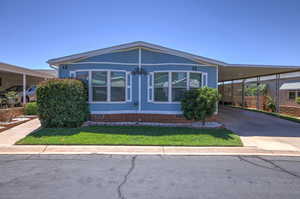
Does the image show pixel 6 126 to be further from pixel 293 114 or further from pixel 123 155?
pixel 293 114

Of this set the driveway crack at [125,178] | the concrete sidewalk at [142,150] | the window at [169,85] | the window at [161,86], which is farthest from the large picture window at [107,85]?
the driveway crack at [125,178]

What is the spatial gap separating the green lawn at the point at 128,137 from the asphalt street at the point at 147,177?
110 cm

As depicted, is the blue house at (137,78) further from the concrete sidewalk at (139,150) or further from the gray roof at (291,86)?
the gray roof at (291,86)

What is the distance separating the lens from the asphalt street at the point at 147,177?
335 centimetres

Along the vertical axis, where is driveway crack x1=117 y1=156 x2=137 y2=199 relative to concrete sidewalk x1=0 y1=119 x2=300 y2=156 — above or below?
below

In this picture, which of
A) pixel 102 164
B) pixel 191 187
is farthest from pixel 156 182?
pixel 102 164

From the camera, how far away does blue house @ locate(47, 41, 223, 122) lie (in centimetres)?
979

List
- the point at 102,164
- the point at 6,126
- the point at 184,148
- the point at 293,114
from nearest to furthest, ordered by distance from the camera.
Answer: the point at 102,164, the point at 184,148, the point at 6,126, the point at 293,114

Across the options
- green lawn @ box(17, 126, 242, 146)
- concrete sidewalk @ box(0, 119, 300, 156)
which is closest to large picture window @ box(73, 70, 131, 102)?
green lawn @ box(17, 126, 242, 146)

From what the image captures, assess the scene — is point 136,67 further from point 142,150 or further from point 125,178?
point 125,178

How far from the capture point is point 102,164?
477 cm

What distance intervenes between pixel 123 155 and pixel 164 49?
6141 mm

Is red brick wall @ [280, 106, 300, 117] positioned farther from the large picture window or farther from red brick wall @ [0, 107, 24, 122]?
red brick wall @ [0, 107, 24, 122]

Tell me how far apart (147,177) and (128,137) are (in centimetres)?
319
